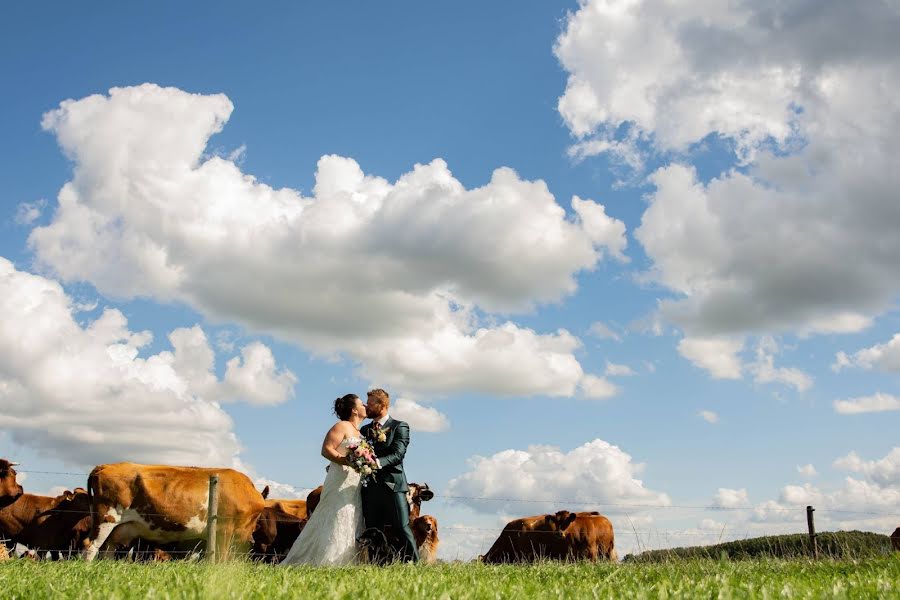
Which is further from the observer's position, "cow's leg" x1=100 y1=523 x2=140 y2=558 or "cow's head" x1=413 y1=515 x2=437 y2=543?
"cow's head" x1=413 y1=515 x2=437 y2=543

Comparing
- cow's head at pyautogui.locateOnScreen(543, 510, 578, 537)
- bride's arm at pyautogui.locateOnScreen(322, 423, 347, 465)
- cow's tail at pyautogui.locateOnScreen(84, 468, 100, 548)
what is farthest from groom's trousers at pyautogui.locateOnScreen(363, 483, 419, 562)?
cow's head at pyautogui.locateOnScreen(543, 510, 578, 537)

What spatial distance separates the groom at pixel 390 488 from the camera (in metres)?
9.95

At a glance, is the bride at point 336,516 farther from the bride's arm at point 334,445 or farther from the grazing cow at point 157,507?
the grazing cow at point 157,507

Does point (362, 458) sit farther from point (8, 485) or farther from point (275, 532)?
point (8, 485)

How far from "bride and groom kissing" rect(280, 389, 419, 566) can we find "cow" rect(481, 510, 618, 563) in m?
11.2

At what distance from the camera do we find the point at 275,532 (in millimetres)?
17359

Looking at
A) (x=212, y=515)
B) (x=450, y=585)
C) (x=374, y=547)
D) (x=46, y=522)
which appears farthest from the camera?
(x=46, y=522)

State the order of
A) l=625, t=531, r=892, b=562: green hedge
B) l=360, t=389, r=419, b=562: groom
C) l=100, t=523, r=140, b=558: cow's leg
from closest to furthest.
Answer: l=625, t=531, r=892, b=562: green hedge, l=360, t=389, r=419, b=562: groom, l=100, t=523, r=140, b=558: cow's leg

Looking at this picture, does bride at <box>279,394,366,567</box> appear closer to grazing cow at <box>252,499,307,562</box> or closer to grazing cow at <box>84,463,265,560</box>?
grazing cow at <box>84,463,265,560</box>

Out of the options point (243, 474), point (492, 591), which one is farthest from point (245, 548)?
point (492, 591)

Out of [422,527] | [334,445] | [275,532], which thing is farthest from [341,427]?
[275,532]

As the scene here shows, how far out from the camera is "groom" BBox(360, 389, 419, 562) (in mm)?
9945

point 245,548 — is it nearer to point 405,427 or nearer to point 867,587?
point 405,427

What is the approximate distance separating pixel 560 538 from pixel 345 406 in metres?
12.2
